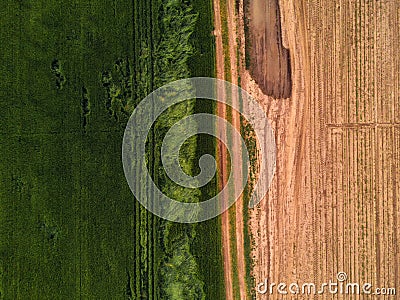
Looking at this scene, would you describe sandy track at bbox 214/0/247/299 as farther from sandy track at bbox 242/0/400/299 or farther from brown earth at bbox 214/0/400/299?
sandy track at bbox 242/0/400/299

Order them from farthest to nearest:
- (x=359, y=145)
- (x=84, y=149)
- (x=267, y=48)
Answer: (x=267, y=48) → (x=359, y=145) → (x=84, y=149)

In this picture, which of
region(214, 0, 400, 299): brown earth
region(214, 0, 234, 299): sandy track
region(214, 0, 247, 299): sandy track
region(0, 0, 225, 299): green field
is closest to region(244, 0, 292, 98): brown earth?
region(214, 0, 400, 299): brown earth

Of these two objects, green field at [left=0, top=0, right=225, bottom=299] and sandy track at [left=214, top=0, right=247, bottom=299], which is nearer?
green field at [left=0, top=0, right=225, bottom=299]

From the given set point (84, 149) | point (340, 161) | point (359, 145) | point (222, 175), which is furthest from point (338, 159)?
point (84, 149)

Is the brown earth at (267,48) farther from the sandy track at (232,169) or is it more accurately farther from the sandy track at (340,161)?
the sandy track at (232,169)

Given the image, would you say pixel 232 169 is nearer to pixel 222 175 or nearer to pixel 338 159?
pixel 222 175

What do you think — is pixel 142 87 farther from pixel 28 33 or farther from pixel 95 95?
pixel 28 33
